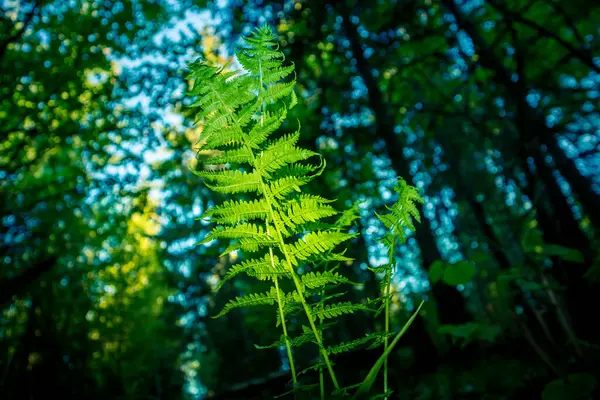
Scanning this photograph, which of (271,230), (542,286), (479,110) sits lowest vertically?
(542,286)

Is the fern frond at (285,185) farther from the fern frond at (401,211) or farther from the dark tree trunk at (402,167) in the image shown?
the dark tree trunk at (402,167)

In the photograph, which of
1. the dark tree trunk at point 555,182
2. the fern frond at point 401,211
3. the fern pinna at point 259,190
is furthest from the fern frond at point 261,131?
the dark tree trunk at point 555,182

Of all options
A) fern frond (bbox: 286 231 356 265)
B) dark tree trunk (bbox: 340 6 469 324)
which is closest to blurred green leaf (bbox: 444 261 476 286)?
fern frond (bbox: 286 231 356 265)

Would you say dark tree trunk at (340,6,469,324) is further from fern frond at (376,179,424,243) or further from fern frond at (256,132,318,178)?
fern frond at (256,132,318,178)

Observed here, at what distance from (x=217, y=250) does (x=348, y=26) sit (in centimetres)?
Answer: 442

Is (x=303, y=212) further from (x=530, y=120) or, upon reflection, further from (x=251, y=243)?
(x=530, y=120)

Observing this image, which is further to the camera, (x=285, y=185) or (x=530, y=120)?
(x=530, y=120)

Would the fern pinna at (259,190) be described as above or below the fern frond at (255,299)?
above

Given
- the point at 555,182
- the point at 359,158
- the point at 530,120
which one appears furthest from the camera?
the point at 359,158

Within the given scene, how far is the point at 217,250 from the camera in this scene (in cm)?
557

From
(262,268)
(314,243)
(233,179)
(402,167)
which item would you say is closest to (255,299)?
(262,268)

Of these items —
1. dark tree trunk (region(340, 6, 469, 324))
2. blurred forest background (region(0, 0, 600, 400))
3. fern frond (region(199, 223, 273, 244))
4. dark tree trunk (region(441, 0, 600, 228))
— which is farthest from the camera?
dark tree trunk (region(340, 6, 469, 324))

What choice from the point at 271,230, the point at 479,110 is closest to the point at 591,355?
the point at 271,230

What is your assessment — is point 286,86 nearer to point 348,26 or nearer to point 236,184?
point 236,184
